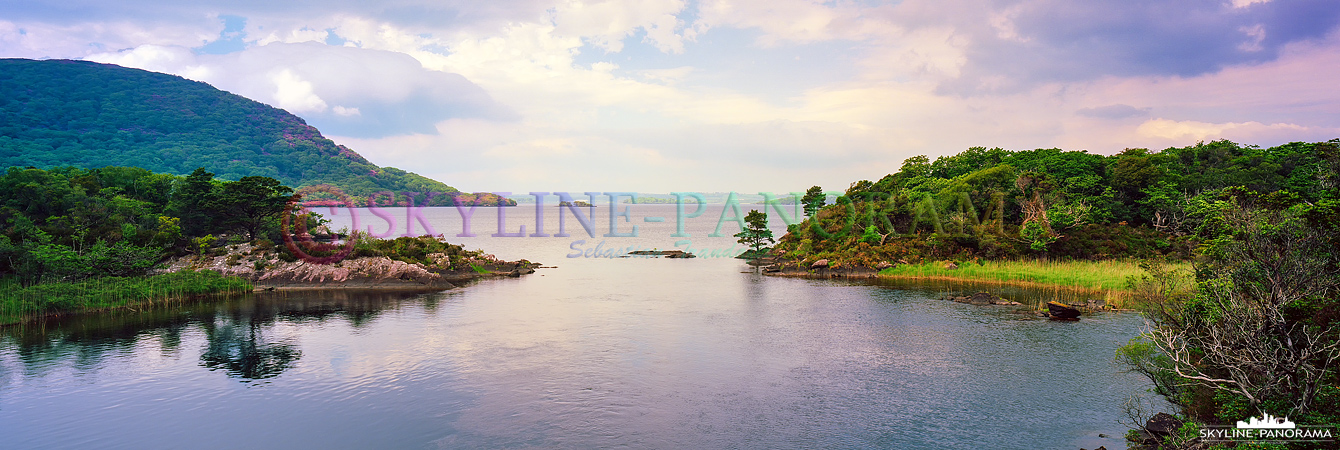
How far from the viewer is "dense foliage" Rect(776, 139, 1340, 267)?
172 feet

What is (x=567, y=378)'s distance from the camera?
78.0 feet

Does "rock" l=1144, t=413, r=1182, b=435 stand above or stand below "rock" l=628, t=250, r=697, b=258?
below

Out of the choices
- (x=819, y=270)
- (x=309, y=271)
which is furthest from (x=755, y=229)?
(x=309, y=271)

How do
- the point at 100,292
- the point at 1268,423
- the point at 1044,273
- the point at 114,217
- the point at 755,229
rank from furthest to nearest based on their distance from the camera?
the point at 755,229 → the point at 114,217 → the point at 1044,273 → the point at 100,292 → the point at 1268,423

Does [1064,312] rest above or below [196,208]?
below

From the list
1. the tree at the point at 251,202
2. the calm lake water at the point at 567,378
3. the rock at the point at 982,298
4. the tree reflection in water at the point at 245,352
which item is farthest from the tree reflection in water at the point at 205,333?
the rock at the point at 982,298

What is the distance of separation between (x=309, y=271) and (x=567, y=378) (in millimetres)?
36795

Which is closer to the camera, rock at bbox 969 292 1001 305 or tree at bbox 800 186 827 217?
rock at bbox 969 292 1001 305

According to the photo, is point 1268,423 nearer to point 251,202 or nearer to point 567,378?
point 567,378

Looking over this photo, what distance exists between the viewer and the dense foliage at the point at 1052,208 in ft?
172

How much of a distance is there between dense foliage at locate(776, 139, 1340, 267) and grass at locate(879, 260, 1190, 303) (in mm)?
3024

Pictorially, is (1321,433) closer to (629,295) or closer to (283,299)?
(629,295)

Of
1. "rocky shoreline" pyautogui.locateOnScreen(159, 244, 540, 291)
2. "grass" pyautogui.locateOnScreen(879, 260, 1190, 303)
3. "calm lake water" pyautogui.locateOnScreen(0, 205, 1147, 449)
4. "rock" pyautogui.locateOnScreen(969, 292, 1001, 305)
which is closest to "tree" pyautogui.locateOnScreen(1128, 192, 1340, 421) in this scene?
"calm lake water" pyautogui.locateOnScreen(0, 205, 1147, 449)

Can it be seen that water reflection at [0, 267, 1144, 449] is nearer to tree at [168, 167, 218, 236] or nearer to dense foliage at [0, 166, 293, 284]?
dense foliage at [0, 166, 293, 284]
